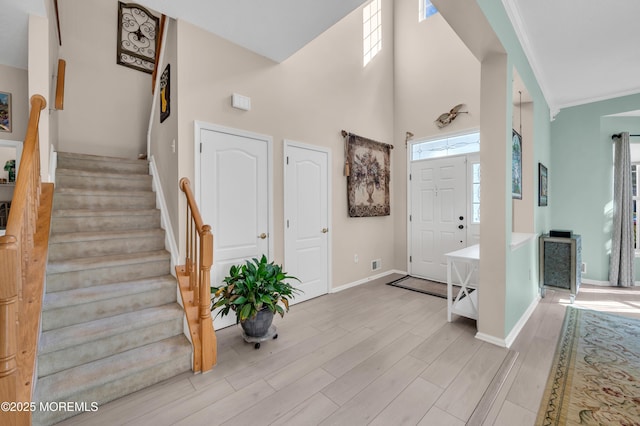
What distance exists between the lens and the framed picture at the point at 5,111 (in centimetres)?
294

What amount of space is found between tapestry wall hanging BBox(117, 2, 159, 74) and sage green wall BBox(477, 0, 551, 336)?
479 centimetres

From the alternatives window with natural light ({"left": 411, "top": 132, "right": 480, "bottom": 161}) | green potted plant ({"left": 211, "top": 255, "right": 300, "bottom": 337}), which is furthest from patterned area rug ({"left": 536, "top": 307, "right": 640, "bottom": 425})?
window with natural light ({"left": 411, "top": 132, "right": 480, "bottom": 161})

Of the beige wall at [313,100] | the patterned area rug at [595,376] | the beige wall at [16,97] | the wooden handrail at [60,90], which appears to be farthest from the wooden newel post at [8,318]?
the beige wall at [16,97]

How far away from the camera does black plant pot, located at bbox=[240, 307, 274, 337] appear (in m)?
2.43

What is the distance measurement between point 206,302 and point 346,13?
2.70 meters

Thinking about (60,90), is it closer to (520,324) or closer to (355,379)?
(355,379)

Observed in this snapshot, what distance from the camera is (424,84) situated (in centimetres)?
464

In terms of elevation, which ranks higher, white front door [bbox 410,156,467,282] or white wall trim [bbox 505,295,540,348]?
white front door [bbox 410,156,467,282]

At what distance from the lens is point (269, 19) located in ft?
8.43

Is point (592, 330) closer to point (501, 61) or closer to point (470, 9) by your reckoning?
point (501, 61)

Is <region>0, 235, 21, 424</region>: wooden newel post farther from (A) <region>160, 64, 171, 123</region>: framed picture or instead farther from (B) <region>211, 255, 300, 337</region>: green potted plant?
(A) <region>160, 64, 171, 123</region>: framed picture

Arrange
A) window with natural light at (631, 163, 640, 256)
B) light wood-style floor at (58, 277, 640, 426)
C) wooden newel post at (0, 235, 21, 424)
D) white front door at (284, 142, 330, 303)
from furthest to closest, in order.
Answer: window with natural light at (631, 163, 640, 256) < white front door at (284, 142, 330, 303) < light wood-style floor at (58, 277, 640, 426) < wooden newel post at (0, 235, 21, 424)

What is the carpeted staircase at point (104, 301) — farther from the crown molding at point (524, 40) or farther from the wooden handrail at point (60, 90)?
the crown molding at point (524, 40)

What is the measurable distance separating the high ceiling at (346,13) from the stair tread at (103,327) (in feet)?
7.80
